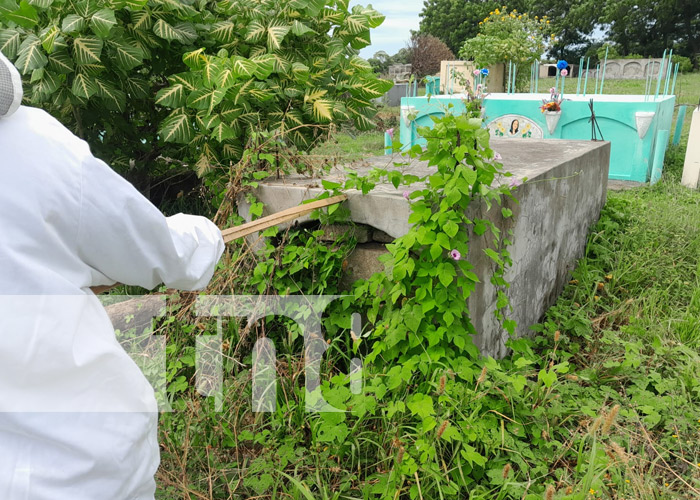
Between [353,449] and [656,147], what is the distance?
6.50 m

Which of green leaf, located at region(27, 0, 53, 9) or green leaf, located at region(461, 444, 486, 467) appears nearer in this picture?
green leaf, located at region(461, 444, 486, 467)

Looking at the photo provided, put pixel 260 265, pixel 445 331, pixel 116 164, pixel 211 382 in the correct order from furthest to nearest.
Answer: pixel 116 164, pixel 260 265, pixel 211 382, pixel 445 331

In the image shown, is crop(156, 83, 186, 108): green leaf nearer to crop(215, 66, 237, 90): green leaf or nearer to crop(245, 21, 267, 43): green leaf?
crop(215, 66, 237, 90): green leaf

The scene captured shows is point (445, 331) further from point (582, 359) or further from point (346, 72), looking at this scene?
point (346, 72)

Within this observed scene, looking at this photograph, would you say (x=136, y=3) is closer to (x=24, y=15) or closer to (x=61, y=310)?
(x=24, y=15)

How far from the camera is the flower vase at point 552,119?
7.37m

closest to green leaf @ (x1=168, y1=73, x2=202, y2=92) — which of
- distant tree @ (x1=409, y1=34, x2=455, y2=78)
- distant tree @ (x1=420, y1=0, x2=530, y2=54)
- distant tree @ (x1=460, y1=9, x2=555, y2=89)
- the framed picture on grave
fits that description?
the framed picture on grave

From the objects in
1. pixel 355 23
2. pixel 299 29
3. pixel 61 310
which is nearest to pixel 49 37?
pixel 299 29

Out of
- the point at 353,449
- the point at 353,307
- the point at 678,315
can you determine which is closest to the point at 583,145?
the point at 678,315

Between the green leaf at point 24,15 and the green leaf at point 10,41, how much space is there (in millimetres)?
62

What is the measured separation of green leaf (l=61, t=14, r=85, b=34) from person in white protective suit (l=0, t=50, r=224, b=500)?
202 centimetres

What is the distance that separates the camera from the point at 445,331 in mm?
2172

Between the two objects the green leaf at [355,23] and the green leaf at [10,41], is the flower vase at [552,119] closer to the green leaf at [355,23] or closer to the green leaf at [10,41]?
the green leaf at [355,23]

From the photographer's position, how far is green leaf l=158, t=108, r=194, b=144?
3074 millimetres
